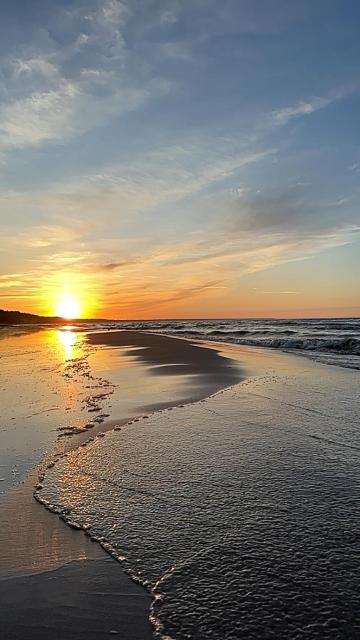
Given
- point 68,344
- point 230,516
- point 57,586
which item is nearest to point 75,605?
point 57,586

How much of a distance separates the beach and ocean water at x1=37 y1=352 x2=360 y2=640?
12 mm

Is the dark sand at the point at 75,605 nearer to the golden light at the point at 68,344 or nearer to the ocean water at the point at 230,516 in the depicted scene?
the ocean water at the point at 230,516

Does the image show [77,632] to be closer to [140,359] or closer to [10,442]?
[10,442]

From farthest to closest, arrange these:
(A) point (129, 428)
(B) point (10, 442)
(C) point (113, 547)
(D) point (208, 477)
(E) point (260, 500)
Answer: (A) point (129, 428) → (B) point (10, 442) → (D) point (208, 477) → (E) point (260, 500) → (C) point (113, 547)

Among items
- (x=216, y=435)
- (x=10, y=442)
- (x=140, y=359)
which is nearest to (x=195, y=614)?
(x=216, y=435)

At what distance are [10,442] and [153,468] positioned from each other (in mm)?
2453

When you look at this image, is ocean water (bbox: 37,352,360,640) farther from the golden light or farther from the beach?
the golden light

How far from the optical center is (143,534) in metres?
3.83

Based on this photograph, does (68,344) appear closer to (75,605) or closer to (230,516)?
(230,516)

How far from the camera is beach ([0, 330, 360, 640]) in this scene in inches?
111

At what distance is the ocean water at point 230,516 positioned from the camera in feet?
9.25

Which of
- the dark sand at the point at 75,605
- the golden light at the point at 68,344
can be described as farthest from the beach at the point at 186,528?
the golden light at the point at 68,344

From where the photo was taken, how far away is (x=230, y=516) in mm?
4102

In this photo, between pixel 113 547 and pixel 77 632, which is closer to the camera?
pixel 77 632
